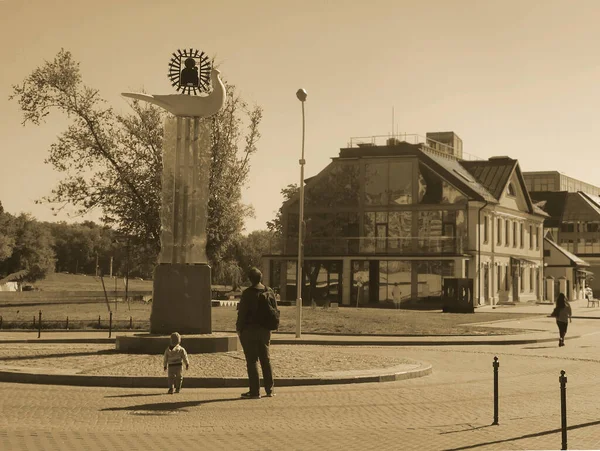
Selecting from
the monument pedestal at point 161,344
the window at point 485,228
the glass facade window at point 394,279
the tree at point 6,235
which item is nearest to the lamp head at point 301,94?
the monument pedestal at point 161,344

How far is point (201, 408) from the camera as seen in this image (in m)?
12.7

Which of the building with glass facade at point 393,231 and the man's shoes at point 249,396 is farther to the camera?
the building with glass facade at point 393,231

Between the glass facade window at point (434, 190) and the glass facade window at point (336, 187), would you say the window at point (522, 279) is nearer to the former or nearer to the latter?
the glass facade window at point (434, 190)

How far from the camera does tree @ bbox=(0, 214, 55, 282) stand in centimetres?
9788

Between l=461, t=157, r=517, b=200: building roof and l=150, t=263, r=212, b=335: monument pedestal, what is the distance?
48.6 metres

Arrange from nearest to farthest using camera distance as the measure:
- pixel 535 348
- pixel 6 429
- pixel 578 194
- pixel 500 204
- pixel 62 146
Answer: pixel 6 429
pixel 535 348
pixel 62 146
pixel 500 204
pixel 578 194

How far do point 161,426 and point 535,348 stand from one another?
1786 centimetres

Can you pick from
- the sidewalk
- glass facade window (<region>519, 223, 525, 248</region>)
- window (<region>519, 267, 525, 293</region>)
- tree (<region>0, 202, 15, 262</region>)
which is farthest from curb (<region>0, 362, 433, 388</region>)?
tree (<region>0, 202, 15, 262</region>)

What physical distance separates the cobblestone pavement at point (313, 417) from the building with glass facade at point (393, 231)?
1610 inches

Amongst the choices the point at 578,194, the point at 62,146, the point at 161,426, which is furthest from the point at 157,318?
the point at 578,194

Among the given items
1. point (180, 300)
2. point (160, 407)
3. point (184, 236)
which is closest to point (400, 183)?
point (184, 236)

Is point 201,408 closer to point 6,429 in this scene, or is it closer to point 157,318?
point 6,429

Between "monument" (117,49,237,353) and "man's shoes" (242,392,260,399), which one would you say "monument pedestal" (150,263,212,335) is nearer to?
"monument" (117,49,237,353)

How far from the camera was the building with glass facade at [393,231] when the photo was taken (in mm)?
58281
